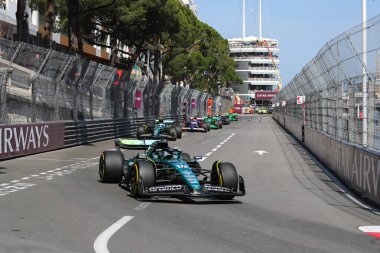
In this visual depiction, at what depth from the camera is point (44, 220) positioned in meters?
7.59

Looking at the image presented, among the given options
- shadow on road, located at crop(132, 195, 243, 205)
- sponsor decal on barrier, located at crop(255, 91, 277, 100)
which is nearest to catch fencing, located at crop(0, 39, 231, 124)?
shadow on road, located at crop(132, 195, 243, 205)

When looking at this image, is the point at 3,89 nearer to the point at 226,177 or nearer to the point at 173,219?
the point at 226,177

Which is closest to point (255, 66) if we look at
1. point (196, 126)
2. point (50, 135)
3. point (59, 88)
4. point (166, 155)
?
point (196, 126)

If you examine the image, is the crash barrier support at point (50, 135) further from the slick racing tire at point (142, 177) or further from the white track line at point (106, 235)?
the white track line at point (106, 235)

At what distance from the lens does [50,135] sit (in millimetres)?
19578

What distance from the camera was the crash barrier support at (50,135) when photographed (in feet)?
53.7

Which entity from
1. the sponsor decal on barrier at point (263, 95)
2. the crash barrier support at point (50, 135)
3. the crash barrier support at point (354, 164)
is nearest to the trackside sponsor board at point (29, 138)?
the crash barrier support at point (50, 135)

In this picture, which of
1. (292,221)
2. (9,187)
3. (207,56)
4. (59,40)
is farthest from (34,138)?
(207,56)

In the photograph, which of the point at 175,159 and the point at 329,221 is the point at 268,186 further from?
the point at 329,221

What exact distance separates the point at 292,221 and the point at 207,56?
8257 cm

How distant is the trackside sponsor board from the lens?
16141 mm

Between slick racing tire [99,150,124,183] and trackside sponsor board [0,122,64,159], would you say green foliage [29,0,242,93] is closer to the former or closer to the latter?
trackside sponsor board [0,122,64,159]

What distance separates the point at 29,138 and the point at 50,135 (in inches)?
72.4

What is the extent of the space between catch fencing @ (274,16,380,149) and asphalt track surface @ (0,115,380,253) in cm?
130
